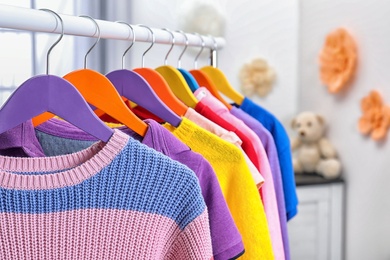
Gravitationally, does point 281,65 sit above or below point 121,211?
above

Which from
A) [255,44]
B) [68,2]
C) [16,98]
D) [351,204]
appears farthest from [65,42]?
[16,98]

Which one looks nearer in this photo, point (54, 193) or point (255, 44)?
point (54, 193)

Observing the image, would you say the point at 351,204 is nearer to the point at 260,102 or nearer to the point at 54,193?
the point at 260,102

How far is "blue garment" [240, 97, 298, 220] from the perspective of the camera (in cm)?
160

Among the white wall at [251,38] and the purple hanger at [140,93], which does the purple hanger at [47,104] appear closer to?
the purple hanger at [140,93]

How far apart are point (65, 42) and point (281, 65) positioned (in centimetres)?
115

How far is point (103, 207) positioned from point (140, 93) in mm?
336

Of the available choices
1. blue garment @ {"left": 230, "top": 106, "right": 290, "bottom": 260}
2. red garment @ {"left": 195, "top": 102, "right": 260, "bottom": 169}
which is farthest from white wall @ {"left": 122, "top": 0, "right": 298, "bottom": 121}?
red garment @ {"left": 195, "top": 102, "right": 260, "bottom": 169}

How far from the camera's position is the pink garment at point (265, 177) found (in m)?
1.40

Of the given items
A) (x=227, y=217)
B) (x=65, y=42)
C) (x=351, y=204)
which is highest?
(x=65, y=42)

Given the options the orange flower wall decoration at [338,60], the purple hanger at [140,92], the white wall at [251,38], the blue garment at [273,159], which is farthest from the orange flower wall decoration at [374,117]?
the purple hanger at [140,92]

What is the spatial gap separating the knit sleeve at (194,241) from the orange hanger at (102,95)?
0.20 m

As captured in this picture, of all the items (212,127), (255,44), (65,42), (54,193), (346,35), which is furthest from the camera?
(255,44)

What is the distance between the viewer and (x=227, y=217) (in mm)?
1043
